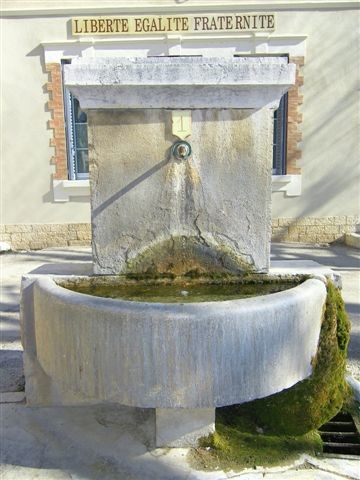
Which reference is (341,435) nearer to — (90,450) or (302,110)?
(90,450)

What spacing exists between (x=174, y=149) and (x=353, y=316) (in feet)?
9.82

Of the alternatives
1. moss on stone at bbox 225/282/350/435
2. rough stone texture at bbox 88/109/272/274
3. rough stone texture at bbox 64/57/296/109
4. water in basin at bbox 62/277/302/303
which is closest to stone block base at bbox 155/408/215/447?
moss on stone at bbox 225/282/350/435

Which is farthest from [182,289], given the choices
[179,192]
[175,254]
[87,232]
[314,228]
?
[314,228]

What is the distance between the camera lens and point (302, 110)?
8078 mm

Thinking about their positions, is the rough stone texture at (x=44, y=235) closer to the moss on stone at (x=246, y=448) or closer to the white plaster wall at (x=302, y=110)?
the white plaster wall at (x=302, y=110)

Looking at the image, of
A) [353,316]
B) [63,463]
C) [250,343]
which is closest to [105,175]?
[250,343]

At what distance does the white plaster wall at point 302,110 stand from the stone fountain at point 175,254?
5.61 metres

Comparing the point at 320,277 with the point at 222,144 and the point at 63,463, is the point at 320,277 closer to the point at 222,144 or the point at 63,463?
the point at 222,144

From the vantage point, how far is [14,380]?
3.35 metres

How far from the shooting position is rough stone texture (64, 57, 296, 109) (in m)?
2.53

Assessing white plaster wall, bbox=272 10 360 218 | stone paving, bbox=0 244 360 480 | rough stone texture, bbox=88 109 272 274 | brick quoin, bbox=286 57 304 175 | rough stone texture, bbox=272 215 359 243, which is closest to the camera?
stone paving, bbox=0 244 360 480

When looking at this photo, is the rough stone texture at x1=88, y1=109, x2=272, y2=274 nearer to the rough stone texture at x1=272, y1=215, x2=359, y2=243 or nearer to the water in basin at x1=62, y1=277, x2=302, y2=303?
the water in basin at x1=62, y1=277, x2=302, y2=303

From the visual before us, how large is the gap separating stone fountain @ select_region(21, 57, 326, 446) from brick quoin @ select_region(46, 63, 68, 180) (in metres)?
5.65

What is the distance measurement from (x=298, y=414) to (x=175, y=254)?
1211mm
